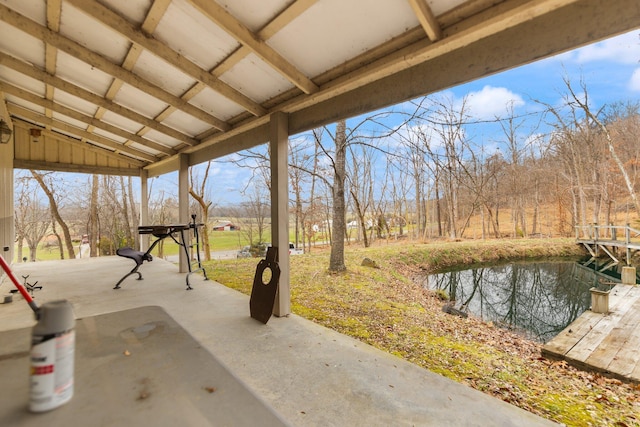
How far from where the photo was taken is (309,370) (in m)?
2.13

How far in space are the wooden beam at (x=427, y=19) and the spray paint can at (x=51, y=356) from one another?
6.85ft

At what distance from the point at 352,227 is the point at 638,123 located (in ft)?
41.9

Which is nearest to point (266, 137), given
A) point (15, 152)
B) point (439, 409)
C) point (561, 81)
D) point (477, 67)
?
point (477, 67)

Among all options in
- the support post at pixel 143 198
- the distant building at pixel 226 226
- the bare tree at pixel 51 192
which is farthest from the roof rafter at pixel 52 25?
the distant building at pixel 226 226

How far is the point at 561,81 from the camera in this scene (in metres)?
10.3

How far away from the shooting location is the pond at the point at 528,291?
5802mm

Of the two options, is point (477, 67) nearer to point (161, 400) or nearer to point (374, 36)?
point (374, 36)

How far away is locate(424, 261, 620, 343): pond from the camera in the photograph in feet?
19.0

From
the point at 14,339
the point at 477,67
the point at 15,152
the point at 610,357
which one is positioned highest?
the point at 15,152

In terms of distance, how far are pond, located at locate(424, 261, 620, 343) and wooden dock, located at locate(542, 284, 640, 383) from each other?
2.57 feet

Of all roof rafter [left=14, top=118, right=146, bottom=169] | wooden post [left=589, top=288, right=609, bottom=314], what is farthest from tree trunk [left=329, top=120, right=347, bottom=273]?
roof rafter [left=14, top=118, right=146, bottom=169]

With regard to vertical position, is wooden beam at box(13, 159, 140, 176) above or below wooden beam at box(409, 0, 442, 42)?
above

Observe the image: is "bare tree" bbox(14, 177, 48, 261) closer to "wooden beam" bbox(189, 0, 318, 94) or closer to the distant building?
the distant building

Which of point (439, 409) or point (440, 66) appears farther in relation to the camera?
point (440, 66)
